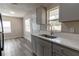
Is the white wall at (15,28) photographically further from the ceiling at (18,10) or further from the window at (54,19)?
the window at (54,19)

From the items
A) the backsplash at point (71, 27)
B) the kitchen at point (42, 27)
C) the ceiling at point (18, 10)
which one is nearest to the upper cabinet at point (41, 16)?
the kitchen at point (42, 27)

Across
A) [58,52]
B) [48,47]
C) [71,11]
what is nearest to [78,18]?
A: [71,11]

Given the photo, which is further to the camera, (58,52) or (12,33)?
(12,33)

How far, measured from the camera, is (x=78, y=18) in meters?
1.19

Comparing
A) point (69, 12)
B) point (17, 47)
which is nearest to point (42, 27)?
point (17, 47)

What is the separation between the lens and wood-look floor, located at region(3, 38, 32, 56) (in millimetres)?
1830

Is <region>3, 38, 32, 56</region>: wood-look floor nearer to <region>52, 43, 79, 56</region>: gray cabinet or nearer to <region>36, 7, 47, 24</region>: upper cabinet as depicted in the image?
<region>36, 7, 47, 24</region>: upper cabinet

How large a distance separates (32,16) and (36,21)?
0.20 meters

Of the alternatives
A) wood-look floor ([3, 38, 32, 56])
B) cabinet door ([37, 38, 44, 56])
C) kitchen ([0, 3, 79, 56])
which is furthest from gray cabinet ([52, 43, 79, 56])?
wood-look floor ([3, 38, 32, 56])

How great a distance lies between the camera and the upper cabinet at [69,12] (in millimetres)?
1236

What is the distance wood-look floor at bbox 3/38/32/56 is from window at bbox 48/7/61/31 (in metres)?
0.82

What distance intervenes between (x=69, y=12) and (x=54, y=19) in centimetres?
67

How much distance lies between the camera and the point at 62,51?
3.83 feet

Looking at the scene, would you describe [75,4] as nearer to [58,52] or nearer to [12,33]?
[58,52]
